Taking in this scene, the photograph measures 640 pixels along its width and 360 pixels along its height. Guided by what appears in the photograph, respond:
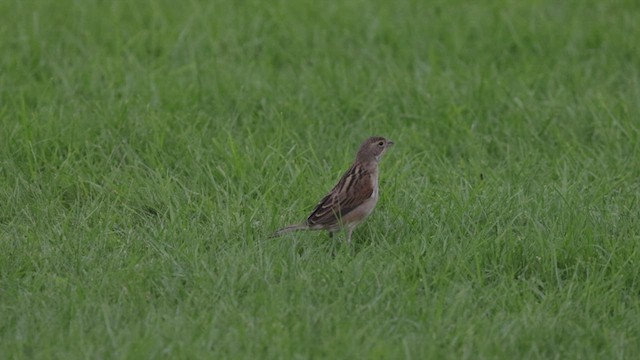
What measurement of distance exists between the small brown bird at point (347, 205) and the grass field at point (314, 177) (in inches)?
6.1

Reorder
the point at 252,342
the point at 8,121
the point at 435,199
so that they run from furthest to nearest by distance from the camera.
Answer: the point at 8,121 < the point at 435,199 < the point at 252,342

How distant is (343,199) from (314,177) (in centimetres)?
118

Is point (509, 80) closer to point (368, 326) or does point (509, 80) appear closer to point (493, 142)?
point (493, 142)

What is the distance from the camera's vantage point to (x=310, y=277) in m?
7.02

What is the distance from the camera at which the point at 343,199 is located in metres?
7.69

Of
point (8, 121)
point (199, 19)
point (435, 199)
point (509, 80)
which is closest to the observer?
point (435, 199)

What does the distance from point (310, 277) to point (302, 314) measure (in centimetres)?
48

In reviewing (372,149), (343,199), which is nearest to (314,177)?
(372,149)

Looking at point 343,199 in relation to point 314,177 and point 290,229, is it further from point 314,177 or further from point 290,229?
point 314,177

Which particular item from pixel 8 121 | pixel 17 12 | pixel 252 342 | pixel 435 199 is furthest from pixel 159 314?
pixel 17 12

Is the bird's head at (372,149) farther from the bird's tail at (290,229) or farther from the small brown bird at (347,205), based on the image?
the bird's tail at (290,229)

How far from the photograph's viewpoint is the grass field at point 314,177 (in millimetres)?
6516

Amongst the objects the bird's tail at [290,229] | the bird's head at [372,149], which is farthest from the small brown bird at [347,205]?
the bird's head at [372,149]

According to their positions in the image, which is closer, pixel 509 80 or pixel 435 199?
pixel 435 199
